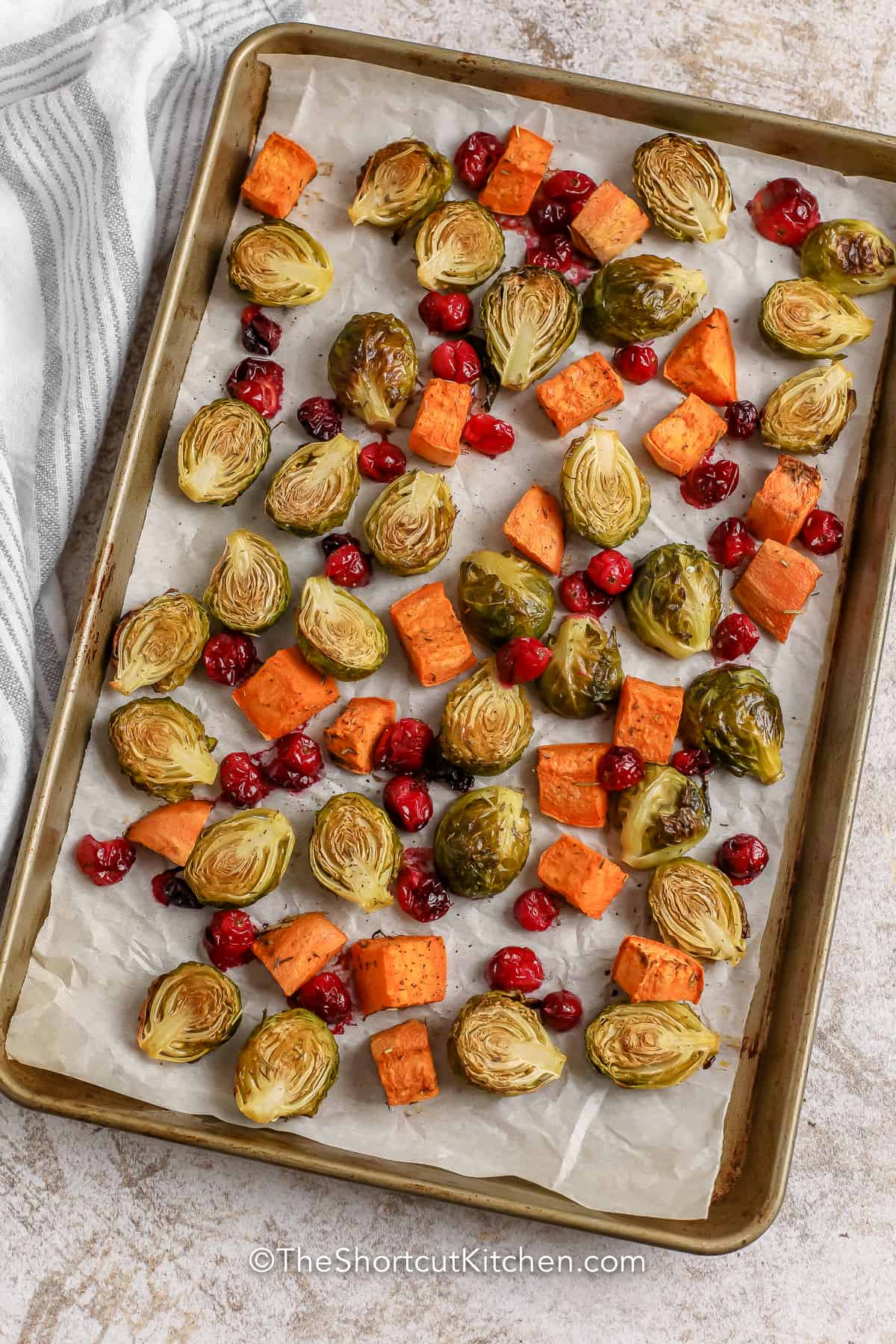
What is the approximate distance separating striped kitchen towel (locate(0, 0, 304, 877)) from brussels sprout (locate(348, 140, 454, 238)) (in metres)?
0.46

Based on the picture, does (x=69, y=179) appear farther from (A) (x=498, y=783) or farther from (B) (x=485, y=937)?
(B) (x=485, y=937)

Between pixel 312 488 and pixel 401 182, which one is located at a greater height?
pixel 401 182

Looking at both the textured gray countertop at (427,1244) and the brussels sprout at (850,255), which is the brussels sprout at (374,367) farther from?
the brussels sprout at (850,255)

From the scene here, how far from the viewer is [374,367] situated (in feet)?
8.65

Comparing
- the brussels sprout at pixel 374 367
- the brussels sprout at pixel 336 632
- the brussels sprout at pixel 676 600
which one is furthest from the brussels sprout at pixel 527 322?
the brussels sprout at pixel 336 632

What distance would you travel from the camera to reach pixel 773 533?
106 inches

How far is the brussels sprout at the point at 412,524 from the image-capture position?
2619 millimetres

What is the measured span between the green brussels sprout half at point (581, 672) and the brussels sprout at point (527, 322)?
61 cm

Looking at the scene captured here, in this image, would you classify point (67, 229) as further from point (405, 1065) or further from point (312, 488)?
point (405, 1065)

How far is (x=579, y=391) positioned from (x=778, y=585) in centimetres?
64

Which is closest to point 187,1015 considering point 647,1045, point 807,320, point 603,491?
point 647,1045

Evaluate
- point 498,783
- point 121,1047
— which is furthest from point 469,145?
point 121,1047

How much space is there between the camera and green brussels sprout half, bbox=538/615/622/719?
8.57 feet

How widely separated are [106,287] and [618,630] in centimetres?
144
